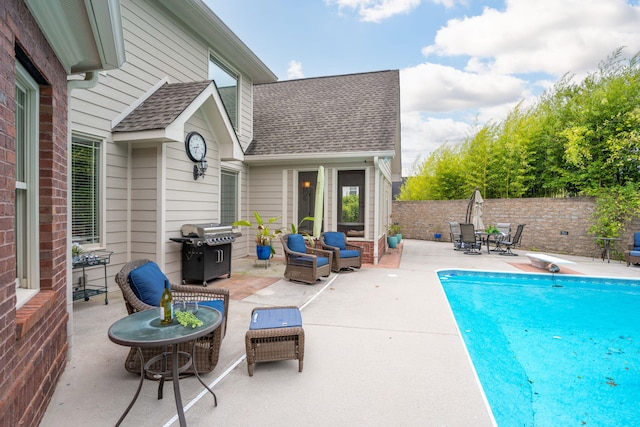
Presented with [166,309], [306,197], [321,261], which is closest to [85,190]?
[166,309]

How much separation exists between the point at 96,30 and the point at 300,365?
328cm

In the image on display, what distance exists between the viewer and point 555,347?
13.6 feet

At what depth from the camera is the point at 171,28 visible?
6781 millimetres

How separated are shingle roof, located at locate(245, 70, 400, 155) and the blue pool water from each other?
4.33 meters

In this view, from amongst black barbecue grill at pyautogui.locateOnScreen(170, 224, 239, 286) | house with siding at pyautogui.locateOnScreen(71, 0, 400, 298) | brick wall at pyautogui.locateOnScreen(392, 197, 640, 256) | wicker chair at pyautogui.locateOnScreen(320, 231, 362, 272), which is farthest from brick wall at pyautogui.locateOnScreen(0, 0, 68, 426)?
brick wall at pyautogui.locateOnScreen(392, 197, 640, 256)

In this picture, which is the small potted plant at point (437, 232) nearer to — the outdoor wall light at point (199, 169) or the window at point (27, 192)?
the outdoor wall light at point (199, 169)

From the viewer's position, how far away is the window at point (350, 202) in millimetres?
9406

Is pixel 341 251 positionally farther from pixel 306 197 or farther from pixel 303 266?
pixel 306 197

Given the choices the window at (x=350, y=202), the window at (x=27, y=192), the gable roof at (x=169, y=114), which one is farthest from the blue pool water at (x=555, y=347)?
the gable roof at (x=169, y=114)

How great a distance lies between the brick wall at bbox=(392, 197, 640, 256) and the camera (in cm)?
1191

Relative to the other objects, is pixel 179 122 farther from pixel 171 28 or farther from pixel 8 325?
pixel 8 325

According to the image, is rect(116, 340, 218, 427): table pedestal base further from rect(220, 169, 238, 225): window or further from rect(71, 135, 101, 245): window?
rect(220, 169, 238, 225): window

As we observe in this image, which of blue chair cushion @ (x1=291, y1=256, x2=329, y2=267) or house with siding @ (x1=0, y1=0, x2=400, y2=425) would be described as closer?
house with siding @ (x1=0, y1=0, x2=400, y2=425)

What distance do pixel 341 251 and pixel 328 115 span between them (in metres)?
4.66
